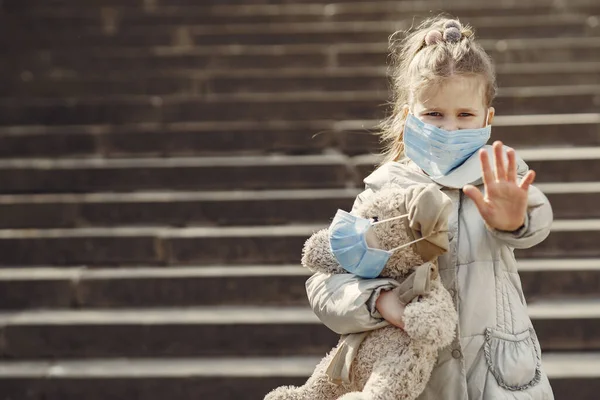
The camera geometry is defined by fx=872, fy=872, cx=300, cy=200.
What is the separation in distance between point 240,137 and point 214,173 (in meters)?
0.41

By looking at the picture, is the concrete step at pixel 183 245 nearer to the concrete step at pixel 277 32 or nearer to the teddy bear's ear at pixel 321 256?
the concrete step at pixel 277 32

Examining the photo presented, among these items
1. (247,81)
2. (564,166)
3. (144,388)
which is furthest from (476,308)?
(247,81)

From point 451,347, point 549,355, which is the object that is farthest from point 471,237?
point 549,355

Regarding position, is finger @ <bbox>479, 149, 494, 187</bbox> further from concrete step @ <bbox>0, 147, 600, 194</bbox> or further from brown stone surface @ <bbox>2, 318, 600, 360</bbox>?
concrete step @ <bbox>0, 147, 600, 194</bbox>

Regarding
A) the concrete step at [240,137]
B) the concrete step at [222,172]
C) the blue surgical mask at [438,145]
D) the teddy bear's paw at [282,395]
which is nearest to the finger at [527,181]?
the blue surgical mask at [438,145]

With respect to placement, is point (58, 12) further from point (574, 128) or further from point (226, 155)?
point (574, 128)

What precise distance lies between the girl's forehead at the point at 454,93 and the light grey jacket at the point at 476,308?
0.49ft

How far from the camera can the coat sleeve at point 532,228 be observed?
6.70 feet

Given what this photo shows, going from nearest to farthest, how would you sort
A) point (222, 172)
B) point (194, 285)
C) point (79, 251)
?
point (194, 285) → point (79, 251) → point (222, 172)

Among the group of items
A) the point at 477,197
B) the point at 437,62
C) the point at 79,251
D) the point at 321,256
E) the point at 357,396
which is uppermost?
the point at 437,62

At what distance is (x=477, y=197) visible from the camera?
Result: 2.01 meters

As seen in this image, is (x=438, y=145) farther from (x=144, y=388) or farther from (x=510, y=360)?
(x=144, y=388)

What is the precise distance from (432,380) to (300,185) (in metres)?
3.31

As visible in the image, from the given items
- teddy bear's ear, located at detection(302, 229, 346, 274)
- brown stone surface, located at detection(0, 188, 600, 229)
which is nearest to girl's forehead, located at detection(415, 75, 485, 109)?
teddy bear's ear, located at detection(302, 229, 346, 274)
